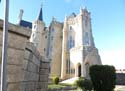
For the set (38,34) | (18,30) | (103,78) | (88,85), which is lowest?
(88,85)

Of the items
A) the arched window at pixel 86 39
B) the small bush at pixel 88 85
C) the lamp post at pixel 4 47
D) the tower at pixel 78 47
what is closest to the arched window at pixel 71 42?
the tower at pixel 78 47

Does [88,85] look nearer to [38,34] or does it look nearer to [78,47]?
[78,47]

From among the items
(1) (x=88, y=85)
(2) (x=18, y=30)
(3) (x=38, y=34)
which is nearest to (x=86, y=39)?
(3) (x=38, y=34)

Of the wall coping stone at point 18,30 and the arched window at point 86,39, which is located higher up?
the arched window at point 86,39

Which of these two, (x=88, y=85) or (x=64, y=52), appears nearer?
(x=88, y=85)

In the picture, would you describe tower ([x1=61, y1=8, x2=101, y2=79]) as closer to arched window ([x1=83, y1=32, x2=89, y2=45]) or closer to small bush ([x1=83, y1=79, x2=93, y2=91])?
arched window ([x1=83, y1=32, x2=89, y2=45])

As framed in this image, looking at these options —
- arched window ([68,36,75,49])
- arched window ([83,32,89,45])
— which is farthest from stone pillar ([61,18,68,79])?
arched window ([83,32,89,45])

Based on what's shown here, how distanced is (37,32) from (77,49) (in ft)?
41.0

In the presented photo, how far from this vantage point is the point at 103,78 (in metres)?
18.8

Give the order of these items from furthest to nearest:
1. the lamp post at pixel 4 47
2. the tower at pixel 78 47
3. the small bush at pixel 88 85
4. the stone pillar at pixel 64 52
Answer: the stone pillar at pixel 64 52 → the tower at pixel 78 47 → the small bush at pixel 88 85 → the lamp post at pixel 4 47

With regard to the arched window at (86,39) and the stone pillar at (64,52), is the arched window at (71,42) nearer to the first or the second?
the stone pillar at (64,52)

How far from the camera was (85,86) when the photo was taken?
72.1ft

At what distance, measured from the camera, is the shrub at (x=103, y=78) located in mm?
18672

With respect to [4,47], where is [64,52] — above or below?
above
